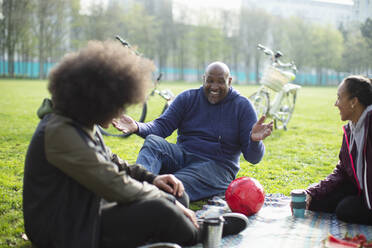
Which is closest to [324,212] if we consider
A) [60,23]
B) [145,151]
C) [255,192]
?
[255,192]

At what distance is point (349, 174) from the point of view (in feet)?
13.1

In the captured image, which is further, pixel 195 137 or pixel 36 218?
pixel 195 137

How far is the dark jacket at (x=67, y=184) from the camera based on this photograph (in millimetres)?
2385

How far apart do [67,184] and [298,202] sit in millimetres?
2410

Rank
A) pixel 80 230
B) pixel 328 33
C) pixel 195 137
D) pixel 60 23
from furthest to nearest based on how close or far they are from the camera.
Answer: pixel 328 33 → pixel 60 23 → pixel 195 137 → pixel 80 230

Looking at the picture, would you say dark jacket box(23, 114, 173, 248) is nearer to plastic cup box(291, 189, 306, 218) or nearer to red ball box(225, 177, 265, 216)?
red ball box(225, 177, 265, 216)

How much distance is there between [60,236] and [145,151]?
6.49 feet

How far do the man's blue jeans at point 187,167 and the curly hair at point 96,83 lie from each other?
1813mm

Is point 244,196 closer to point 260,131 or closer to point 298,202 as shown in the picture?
point 298,202

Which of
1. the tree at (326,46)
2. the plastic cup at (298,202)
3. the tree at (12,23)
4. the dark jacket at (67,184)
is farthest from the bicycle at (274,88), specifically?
the tree at (326,46)

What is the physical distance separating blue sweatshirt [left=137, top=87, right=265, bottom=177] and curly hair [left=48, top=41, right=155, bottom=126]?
2155 millimetres

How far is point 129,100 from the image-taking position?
8.29 ft

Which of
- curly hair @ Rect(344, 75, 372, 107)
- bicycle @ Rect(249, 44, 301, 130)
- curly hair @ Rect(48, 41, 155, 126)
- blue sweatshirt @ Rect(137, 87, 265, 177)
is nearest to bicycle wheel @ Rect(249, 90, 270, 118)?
bicycle @ Rect(249, 44, 301, 130)

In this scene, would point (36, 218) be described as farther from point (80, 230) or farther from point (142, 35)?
point (142, 35)
